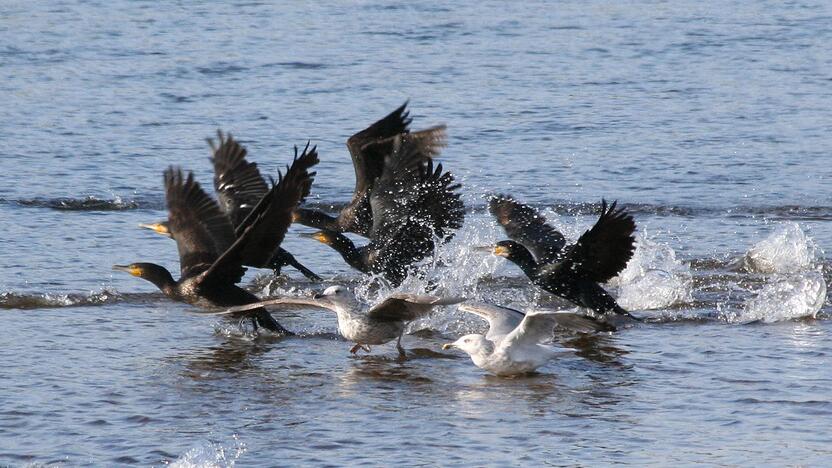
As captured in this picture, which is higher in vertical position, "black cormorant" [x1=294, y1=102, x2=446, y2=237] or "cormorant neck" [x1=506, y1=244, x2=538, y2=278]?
"black cormorant" [x1=294, y1=102, x2=446, y2=237]

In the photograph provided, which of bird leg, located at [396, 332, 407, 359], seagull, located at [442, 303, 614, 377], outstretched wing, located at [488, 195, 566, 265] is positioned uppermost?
outstretched wing, located at [488, 195, 566, 265]

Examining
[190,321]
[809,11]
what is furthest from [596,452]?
[809,11]

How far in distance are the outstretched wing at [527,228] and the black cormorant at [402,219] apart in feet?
1.08

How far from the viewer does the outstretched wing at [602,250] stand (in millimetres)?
8656

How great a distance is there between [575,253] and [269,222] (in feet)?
6.34

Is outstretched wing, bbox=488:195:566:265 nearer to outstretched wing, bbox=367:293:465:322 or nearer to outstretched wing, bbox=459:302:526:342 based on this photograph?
outstretched wing, bbox=459:302:526:342

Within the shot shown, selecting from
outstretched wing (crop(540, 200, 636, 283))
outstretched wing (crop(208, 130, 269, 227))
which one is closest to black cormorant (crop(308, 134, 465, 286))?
outstretched wing (crop(208, 130, 269, 227))

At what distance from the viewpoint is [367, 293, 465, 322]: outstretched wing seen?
7855 millimetres

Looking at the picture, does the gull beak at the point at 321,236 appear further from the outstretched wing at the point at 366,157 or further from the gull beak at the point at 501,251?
the gull beak at the point at 501,251

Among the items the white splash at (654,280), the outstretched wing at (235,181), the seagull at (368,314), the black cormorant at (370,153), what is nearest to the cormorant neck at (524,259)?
the white splash at (654,280)

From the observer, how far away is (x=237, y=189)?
10719 mm

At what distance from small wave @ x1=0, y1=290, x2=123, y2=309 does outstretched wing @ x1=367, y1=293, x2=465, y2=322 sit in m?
2.39

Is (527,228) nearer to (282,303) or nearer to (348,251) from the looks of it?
(348,251)

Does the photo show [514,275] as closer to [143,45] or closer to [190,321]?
[190,321]
